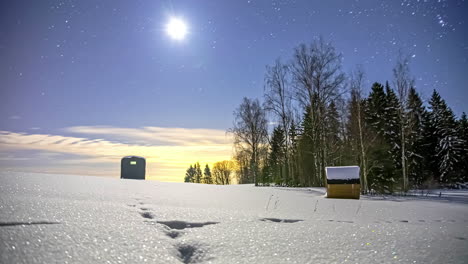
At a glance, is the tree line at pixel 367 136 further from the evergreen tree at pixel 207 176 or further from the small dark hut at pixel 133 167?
the evergreen tree at pixel 207 176

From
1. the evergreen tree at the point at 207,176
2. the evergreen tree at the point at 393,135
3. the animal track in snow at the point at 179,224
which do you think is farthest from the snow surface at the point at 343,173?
the evergreen tree at the point at 207,176

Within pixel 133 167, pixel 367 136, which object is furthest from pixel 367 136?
pixel 133 167

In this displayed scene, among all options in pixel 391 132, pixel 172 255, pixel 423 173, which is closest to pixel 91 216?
pixel 172 255

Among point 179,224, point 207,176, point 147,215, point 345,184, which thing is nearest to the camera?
point 179,224

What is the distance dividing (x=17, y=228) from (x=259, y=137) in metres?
22.3

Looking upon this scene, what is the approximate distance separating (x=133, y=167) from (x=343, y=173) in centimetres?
1448

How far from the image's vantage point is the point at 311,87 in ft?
52.9

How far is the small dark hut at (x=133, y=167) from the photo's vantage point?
17.6 meters

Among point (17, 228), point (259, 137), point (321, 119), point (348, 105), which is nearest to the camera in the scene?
point (17, 228)

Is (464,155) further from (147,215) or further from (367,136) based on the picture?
(147,215)

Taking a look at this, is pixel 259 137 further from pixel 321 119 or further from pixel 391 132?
pixel 391 132

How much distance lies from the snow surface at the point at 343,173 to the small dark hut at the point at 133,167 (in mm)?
13686

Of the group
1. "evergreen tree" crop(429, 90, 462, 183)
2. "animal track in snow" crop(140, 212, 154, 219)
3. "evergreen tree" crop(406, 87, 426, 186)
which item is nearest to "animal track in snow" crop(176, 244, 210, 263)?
"animal track in snow" crop(140, 212, 154, 219)

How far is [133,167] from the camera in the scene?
17.8 metres
